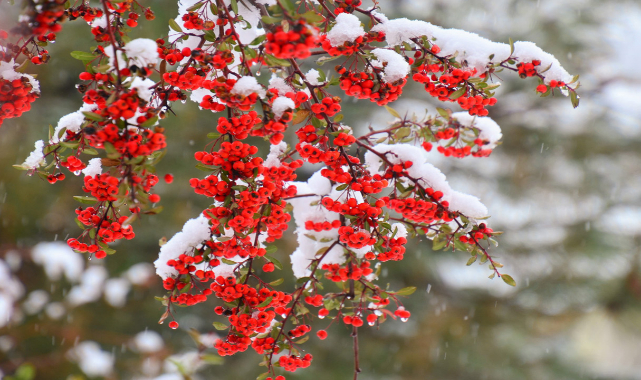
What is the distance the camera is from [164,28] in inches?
142

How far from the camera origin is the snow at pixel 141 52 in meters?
0.97

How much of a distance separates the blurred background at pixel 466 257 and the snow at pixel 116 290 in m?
0.02

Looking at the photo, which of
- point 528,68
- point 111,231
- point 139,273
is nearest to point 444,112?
point 528,68

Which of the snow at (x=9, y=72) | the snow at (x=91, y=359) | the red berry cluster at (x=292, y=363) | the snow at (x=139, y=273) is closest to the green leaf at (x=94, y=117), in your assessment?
the snow at (x=9, y=72)

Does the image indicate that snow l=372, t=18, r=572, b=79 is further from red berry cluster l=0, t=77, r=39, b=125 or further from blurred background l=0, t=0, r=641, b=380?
blurred background l=0, t=0, r=641, b=380

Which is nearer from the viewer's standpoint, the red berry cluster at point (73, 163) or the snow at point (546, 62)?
the red berry cluster at point (73, 163)

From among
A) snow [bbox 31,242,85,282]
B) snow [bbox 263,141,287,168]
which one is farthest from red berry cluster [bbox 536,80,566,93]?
snow [bbox 31,242,85,282]

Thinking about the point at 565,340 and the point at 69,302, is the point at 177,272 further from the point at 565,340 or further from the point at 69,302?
the point at 565,340

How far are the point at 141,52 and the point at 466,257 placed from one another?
14.4 ft

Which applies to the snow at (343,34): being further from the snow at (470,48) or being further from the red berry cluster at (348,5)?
the snow at (470,48)

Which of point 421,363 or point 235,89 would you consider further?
point 421,363

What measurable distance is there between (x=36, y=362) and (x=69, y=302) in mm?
574

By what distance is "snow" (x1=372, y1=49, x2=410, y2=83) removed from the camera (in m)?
1.18

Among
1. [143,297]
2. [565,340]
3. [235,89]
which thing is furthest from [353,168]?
[565,340]
